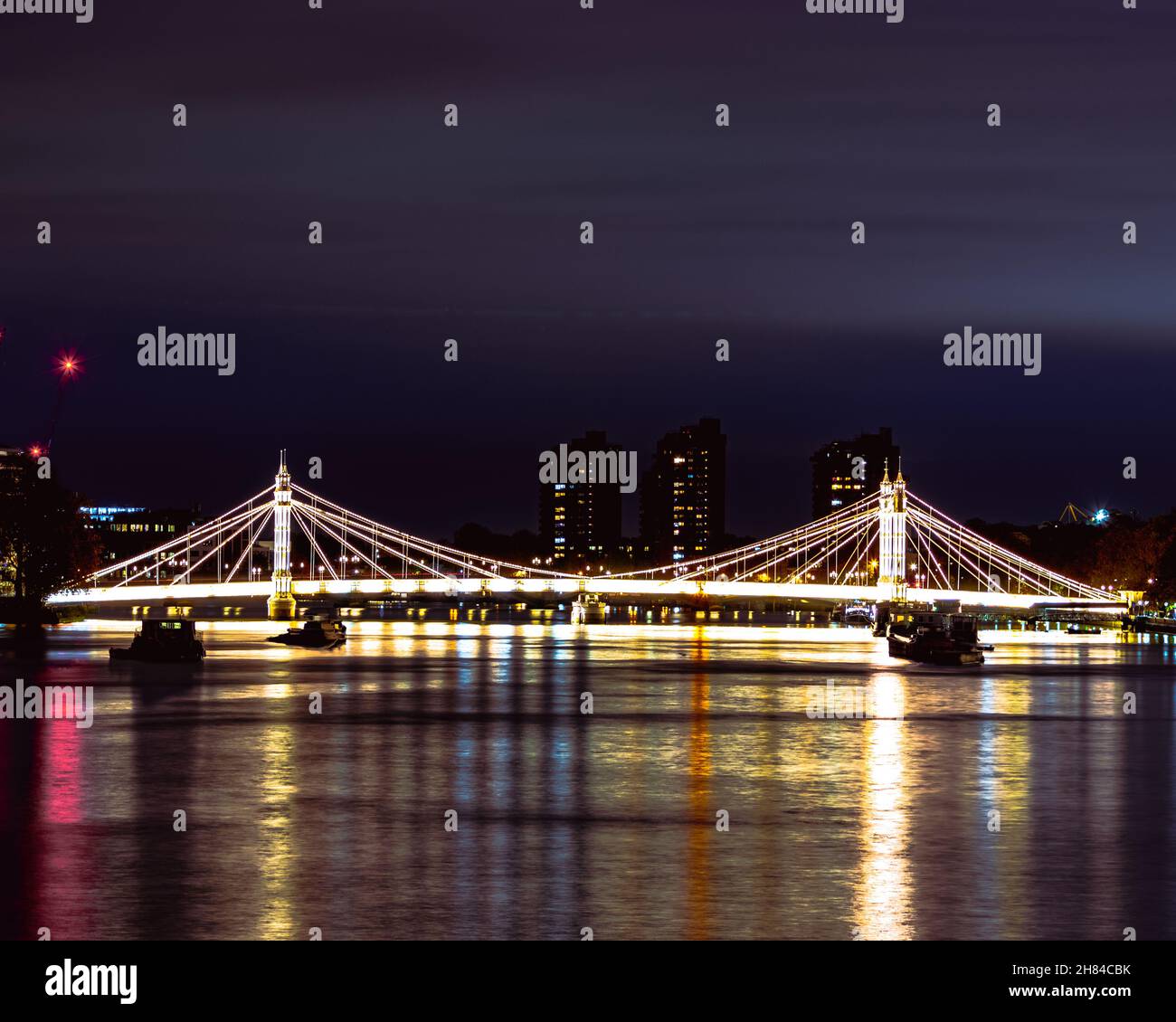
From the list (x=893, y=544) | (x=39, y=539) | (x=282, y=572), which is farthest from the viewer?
(x=893, y=544)

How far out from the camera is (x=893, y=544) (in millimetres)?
162875

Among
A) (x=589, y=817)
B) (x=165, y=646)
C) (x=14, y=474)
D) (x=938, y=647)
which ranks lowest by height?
(x=589, y=817)

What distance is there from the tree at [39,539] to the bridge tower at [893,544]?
2608 inches

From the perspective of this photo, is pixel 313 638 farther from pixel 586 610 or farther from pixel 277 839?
pixel 586 610

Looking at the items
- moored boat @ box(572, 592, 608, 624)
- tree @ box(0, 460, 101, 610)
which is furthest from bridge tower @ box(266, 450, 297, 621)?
tree @ box(0, 460, 101, 610)

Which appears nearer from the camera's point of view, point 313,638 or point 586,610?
point 313,638

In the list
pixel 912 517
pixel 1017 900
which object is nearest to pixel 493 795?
pixel 1017 900
